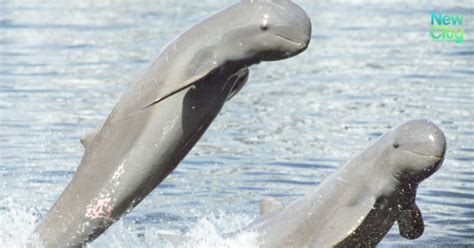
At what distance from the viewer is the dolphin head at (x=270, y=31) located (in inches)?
387

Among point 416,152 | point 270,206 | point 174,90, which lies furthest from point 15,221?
point 416,152

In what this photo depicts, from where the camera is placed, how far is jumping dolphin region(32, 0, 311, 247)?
9891mm

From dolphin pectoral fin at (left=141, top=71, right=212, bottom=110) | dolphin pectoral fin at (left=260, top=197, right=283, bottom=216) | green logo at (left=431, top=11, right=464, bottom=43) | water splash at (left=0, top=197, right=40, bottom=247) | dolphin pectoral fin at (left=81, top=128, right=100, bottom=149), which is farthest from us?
green logo at (left=431, top=11, right=464, bottom=43)

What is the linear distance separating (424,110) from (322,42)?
24.3ft

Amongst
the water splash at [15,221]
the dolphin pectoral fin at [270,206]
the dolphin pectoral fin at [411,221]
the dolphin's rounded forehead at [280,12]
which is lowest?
the water splash at [15,221]

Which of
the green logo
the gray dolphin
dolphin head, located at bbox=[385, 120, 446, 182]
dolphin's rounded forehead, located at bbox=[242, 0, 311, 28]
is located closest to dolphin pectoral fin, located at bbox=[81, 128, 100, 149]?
dolphin's rounded forehead, located at bbox=[242, 0, 311, 28]

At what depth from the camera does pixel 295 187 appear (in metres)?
14.4

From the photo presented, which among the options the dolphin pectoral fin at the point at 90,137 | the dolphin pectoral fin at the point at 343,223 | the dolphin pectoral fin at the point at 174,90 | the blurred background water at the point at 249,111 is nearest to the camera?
the dolphin pectoral fin at the point at 174,90

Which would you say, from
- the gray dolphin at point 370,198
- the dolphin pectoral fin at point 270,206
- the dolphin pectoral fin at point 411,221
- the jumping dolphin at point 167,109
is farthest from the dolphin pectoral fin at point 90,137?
the dolphin pectoral fin at point 411,221

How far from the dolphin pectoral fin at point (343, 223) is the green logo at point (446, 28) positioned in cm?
1555

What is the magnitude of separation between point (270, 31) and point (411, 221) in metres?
2.27

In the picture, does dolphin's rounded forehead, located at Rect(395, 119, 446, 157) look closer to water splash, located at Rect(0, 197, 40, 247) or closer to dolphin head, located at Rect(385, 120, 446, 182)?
dolphin head, located at Rect(385, 120, 446, 182)

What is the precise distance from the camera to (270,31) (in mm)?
9859

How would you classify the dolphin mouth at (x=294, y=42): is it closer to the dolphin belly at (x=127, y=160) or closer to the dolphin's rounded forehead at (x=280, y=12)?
the dolphin's rounded forehead at (x=280, y=12)
